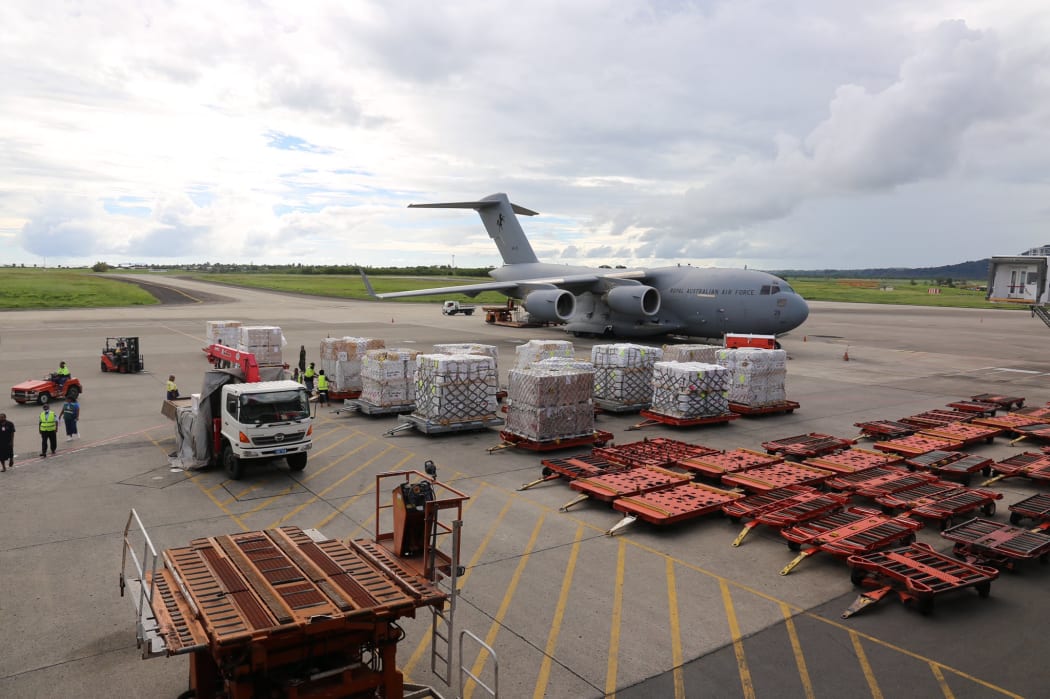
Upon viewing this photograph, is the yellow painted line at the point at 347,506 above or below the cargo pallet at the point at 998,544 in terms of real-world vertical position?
below

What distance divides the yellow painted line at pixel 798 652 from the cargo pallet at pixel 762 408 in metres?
13.1

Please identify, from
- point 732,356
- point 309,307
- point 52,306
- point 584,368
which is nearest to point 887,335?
point 732,356

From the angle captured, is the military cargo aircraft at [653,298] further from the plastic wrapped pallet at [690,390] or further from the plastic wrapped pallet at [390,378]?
the plastic wrapped pallet at [690,390]

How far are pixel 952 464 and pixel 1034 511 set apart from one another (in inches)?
137

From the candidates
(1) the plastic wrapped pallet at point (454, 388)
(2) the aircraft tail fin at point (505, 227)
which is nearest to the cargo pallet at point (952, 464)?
(1) the plastic wrapped pallet at point (454, 388)

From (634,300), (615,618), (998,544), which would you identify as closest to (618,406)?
(998,544)

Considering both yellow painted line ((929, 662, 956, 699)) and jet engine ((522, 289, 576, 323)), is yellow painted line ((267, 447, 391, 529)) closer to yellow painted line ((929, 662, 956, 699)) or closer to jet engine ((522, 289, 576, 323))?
yellow painted line ((929, 662, 956, 699))

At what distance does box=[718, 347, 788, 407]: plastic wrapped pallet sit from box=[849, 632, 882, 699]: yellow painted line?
45.6 feet

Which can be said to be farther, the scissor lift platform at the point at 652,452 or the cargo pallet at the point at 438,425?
the cargo pallet at the point at 438,425

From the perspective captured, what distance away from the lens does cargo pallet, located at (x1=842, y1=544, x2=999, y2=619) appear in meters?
9.41

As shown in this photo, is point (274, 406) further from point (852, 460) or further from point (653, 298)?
point (653, 298)

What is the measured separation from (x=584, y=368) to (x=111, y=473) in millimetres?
11953

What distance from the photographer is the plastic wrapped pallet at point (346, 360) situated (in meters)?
23.5

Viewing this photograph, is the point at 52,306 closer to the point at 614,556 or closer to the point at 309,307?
the point at 309,307
